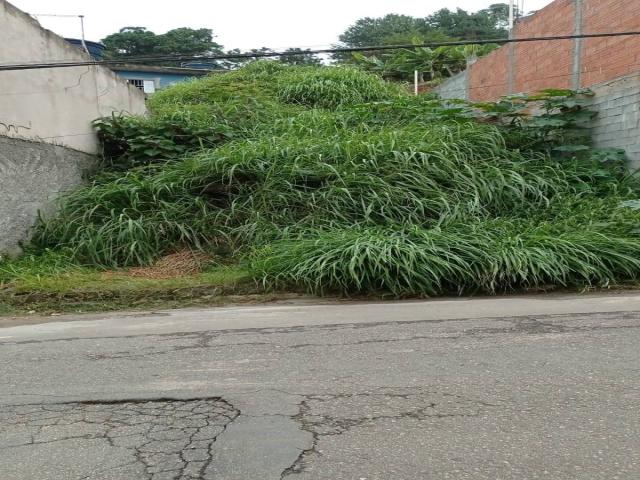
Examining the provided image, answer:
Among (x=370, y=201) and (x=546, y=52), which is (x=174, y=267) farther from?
(x=546, y=52)

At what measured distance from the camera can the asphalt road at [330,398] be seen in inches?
100

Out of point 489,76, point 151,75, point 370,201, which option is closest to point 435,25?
point 151,75

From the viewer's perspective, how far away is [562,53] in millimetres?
11305

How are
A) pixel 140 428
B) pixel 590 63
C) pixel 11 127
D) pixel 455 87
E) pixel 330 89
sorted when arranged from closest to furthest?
pixel 140 428 → pixel 11 127 → pixel 590 63 → pixel 330 89 → pixel 455 87

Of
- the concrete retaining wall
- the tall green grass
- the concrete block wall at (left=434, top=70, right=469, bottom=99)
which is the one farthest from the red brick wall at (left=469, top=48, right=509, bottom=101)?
the concrete retaining wall

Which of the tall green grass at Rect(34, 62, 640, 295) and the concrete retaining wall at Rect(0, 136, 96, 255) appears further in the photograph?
the concrete retaining wall at Rect(0, 136, 96, 255)

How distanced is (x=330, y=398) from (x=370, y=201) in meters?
4.69

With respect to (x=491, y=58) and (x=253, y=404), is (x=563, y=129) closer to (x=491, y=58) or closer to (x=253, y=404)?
(x=491, y=58)

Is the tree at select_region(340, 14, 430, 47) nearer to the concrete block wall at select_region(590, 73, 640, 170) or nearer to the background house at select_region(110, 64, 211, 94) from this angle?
the background house at select_region(110, 64, 211, 94)

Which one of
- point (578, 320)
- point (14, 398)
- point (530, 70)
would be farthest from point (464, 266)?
point (530, 70)

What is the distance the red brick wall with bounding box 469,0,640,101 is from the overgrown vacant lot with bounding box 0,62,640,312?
1.19m

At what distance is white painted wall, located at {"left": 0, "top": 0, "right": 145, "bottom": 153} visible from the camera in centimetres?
749

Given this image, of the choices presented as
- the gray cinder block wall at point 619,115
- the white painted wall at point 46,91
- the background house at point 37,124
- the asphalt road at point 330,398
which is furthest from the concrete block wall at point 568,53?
the background house at point 37,124

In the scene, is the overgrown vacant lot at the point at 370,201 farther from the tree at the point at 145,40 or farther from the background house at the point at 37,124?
the tree at the point at 145,40
